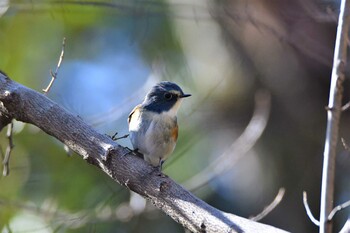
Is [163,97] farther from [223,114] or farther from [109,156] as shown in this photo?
[223,114]

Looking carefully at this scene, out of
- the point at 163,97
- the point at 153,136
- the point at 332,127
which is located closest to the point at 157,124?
the point at 153,136

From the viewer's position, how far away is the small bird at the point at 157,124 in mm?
3865

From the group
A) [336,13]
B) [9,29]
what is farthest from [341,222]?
[9,29]

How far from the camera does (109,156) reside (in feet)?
9.71

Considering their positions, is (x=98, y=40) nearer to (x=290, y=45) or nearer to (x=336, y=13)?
(x=290, y=45)

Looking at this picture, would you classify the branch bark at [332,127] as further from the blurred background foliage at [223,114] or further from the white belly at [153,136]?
the blurred background foliage at [223,114]

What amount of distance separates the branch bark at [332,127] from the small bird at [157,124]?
3.91 ft

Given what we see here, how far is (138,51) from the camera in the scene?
694cm

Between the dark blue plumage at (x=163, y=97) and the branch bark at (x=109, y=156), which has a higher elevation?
the dark blue plumage at (x=163, y=97)

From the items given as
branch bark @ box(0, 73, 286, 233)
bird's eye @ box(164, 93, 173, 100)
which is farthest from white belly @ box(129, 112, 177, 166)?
branch bark @ box(0, 73, 286, 233)

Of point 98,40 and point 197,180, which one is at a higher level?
point 98,40

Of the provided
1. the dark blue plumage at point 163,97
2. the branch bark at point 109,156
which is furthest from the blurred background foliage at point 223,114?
the branch bark at point 109,156

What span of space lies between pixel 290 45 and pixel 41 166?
7.88 ft

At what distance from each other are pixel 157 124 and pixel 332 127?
4.23ft
